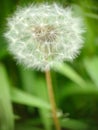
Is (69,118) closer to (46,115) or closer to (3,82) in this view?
(46,115)

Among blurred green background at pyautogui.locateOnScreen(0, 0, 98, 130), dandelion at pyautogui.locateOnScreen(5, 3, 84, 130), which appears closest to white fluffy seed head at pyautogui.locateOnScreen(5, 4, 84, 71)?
dandelion at pyautogui.locateOnScreen(5, 3, 84, 130)

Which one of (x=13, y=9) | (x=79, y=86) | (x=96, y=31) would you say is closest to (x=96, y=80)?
(x=79, y=86)

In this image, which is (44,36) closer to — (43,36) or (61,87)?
(43,36)

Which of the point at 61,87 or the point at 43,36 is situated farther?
the point at 61,87

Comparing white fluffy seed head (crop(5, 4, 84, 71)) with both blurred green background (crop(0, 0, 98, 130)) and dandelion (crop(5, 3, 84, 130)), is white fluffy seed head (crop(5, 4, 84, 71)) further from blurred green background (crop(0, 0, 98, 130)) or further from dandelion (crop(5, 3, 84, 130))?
blurred green background (crop(0, 0, 98, 130))

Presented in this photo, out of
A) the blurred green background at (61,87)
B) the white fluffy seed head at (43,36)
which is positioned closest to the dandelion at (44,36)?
the white fluffy seed head at (43,36)

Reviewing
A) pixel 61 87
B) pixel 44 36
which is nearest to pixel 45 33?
pixel 44 36
